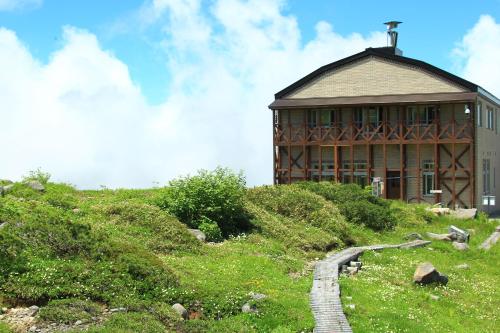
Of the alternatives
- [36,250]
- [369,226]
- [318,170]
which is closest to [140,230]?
[36,250]

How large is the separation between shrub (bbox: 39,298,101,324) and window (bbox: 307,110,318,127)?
109ft

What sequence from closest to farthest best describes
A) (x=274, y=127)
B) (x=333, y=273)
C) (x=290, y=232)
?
(x=333, y=273), (x=290, y=232), (x=274, y=127)

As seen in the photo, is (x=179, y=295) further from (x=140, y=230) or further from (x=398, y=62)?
(x=398, y=62)

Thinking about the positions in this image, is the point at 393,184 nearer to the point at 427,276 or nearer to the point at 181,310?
the point at 427,276

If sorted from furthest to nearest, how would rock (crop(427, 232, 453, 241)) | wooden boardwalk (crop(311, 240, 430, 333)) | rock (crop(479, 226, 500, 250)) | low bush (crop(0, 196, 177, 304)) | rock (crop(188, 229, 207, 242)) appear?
rock (crop(427, 232, 453, 241)) < rock (crop(479, 226, 500, 250)) < rock (crop(188, 229, 207, 242)) < low bush (crop(0, 196, 177, 304)) < wooden boardwalk (crop(311, 240, 430, 333))

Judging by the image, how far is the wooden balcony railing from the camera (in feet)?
133

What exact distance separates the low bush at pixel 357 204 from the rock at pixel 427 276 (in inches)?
361

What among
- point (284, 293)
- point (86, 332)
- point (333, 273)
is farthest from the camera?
point (333, 273)

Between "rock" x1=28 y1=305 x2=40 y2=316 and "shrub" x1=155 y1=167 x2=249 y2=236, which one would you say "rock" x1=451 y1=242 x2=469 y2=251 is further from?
"rock" x1=28 y1=305 x2=40 y2=316

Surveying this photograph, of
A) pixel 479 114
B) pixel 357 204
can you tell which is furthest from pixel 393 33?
pixel 357 204

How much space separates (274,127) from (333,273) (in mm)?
28527

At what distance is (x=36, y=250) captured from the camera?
1566 cm

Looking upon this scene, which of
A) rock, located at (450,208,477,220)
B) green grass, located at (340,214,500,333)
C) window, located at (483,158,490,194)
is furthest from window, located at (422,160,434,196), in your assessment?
green grass, located at (340,214,500,333)

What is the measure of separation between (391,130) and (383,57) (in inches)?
201
